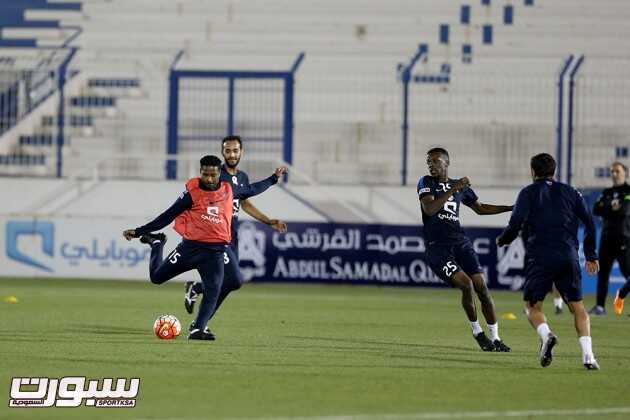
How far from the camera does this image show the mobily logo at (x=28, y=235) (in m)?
26.6

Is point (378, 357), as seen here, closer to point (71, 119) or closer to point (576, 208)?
point (576, 208)

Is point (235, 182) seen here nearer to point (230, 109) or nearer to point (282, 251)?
point (282, 251)

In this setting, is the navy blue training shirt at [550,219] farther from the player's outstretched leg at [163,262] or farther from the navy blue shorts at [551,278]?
the player's outstretched leg at [163,262]

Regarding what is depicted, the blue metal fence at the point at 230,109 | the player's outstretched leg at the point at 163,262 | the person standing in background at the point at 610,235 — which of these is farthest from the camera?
the blue metal fence at the point at 230,109

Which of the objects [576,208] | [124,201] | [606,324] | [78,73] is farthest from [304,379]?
[78,73]

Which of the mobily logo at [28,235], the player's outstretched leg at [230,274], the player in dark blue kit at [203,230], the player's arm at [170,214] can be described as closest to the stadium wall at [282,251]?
the mobily logo at [28,235]

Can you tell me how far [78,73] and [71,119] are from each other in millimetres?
993

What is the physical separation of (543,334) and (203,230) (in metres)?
4.03

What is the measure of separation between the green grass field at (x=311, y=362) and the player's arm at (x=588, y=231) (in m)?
0.86

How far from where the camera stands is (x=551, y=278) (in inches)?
472


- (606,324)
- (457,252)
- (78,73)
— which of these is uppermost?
(78,73)

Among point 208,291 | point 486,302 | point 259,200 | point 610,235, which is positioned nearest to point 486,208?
point 486,302

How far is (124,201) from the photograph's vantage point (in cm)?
2889

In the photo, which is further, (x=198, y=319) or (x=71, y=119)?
(x=71, y=119)
